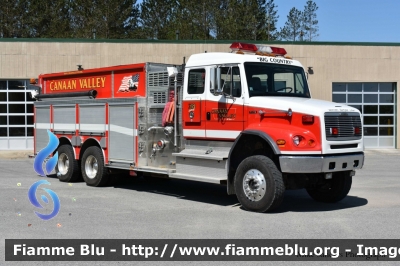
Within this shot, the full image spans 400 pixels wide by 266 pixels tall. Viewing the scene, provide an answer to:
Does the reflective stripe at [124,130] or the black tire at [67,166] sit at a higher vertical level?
the reflective stripe at [124,130]

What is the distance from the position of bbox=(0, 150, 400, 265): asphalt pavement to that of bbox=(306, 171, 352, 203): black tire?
0.18 metres

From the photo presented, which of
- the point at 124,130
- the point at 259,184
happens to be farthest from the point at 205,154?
the point at 124,130

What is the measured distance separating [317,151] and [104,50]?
691 inches

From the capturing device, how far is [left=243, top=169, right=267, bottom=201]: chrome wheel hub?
32.8 feet

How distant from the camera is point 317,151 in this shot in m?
9.68

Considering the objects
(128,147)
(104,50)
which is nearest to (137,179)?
(128,147)

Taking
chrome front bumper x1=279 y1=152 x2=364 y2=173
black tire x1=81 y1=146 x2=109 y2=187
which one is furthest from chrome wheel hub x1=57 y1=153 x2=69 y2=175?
chrome front bumper x1=279 y1=152 x2=364 y2=173

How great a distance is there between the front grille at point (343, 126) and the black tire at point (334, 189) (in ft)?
2.96

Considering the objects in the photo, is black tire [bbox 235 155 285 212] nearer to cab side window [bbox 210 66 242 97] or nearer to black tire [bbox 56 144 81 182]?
cab side window [bbox 210 66 242 97]

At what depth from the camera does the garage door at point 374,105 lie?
27.0m

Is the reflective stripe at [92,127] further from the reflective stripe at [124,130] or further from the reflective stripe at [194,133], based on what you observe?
the reflective stripe at [194,133]

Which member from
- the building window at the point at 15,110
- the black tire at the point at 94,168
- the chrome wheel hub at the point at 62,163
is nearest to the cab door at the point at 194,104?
the black tire at the point at 94,168

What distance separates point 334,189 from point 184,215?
3.17 meters

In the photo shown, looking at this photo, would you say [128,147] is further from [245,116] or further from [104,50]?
[104,50]
